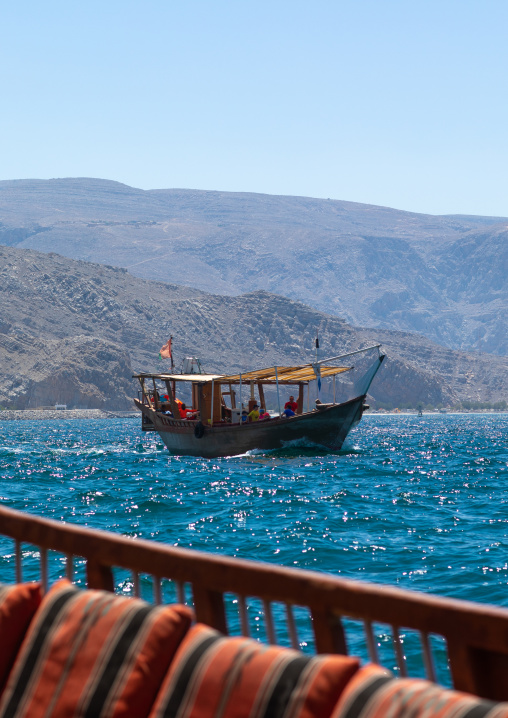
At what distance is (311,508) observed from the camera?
19.1 meters

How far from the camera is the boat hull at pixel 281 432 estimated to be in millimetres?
35031

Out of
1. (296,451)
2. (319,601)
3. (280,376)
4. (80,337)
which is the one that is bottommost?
(80,337)


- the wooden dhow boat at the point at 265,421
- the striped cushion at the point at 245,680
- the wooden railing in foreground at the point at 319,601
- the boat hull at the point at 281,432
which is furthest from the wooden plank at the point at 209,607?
the boat hull at the point at 281,432

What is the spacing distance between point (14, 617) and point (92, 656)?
0.44 metres

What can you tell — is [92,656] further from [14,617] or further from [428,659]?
[428,659]

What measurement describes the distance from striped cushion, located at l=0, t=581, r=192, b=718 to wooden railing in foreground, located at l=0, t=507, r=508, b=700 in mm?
266

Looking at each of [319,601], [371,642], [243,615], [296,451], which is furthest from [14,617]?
[296,451]

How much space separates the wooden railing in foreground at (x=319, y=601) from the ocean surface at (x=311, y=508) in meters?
7.32

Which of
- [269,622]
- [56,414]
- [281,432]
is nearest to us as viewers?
[269,622]

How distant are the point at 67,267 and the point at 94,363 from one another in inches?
1480

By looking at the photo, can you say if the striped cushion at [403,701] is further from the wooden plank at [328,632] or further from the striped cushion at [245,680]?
the wooden plank at [328,632]

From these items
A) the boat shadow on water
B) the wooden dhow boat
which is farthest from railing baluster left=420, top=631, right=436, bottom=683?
the boat shadow on water

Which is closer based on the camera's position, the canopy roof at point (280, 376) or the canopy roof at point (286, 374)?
the canopy roof at point (280, 376)

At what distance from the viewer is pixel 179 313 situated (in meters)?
198
